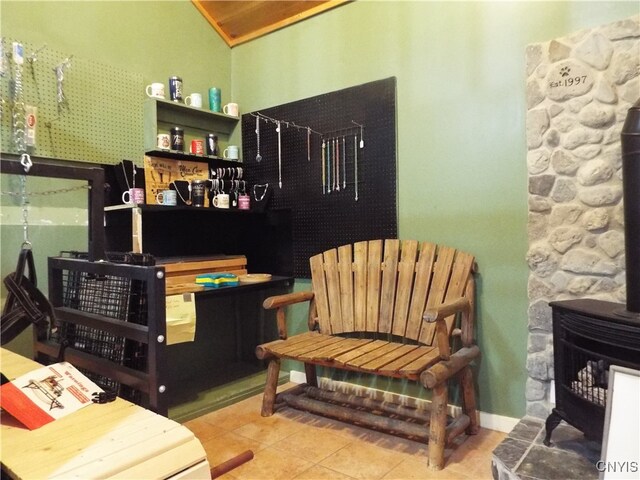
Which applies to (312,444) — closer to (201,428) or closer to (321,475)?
(321,475)

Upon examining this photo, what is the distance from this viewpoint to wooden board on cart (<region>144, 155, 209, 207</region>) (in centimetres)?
300

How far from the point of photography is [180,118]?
3262mm

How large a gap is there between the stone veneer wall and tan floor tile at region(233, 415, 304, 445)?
1298 millimetres

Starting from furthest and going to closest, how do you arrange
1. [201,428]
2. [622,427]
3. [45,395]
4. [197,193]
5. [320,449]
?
[197,193] → [201,428] → [320,449] → [622,427] → [45,395]

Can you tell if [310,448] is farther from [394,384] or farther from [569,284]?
[569,284]

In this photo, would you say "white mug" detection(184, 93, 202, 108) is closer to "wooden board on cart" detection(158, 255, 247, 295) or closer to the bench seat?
"wooden board on cart" detection(158, 255, 247, 295)

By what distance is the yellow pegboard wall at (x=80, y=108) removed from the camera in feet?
8.19

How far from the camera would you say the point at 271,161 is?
3.39m

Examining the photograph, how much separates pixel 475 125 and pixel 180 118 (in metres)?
2.07

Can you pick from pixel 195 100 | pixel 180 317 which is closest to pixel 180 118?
pixel 195 100

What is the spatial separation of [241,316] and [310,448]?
1508 mm

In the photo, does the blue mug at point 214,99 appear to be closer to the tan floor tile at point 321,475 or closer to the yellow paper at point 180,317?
the yellow paper at point 180,317

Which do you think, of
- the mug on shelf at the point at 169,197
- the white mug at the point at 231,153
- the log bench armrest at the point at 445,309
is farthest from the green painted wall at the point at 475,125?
the mug on shelf at the point at 169,197

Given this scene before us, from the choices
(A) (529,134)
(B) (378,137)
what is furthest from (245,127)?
(A) (529,134)
